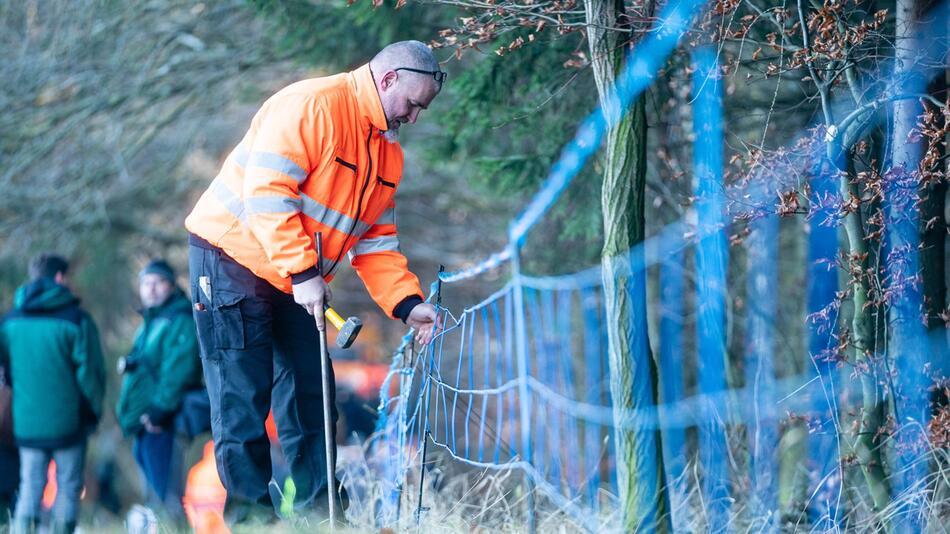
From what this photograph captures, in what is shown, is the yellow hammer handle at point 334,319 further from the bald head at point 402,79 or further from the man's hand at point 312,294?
the bald head at point 402,79

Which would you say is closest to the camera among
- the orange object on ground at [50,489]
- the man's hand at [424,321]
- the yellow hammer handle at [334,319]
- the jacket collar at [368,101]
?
the yellow hammer handle at [334,319]

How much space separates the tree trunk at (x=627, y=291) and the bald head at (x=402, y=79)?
2.19 feet

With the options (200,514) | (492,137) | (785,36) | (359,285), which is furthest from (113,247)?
(785,36)

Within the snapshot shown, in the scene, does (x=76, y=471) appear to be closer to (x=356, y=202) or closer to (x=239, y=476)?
(x=239, y=476)

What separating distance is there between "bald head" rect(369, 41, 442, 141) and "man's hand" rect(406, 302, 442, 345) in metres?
0.76

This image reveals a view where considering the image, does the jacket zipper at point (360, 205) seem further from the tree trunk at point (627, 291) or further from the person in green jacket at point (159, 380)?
the person in green jacket at point (159, 380)

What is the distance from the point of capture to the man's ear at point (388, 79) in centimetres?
436

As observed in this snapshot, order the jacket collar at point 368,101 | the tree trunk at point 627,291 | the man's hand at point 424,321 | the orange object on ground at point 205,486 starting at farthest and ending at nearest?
the orange object on ground at point 205,486 < the man's hand at point 424,321 < the tree trunk at point 627,291 < the jacket collar at point 368,101

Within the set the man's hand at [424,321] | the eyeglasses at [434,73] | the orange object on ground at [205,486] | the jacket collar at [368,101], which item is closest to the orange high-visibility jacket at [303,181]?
the jacket collar at [368,101]

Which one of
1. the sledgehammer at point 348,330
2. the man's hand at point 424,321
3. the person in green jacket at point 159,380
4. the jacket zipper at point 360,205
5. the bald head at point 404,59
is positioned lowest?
the person in green jacket at point 159,380

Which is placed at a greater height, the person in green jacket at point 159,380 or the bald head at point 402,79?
the bald head at point 402,79

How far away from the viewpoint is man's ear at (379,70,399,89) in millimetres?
4363

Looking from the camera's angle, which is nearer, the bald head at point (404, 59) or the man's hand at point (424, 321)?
the bald head at point (404, 59)

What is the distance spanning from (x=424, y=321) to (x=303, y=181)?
822 mm
